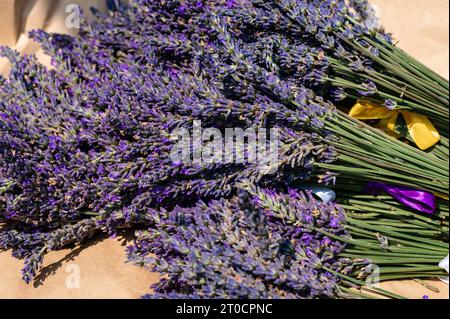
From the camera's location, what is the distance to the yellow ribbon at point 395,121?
139 cm

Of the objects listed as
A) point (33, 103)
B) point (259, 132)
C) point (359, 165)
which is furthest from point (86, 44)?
point (359, 165)

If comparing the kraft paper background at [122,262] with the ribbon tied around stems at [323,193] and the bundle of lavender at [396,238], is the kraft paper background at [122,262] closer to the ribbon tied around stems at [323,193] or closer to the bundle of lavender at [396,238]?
the bundle of lavender at [396,238]

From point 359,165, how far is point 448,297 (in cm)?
40

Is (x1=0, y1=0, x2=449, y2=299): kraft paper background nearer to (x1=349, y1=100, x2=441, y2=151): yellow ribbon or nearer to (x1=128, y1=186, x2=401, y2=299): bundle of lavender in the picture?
(x1=128, y1=186, x2=401, y2=299): bundle of lavender

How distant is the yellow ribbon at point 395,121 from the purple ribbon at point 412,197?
12 centimetres

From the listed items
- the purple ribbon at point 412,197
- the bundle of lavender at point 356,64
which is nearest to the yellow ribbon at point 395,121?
the bundle of lavender at point 356,64

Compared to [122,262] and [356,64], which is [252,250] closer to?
[122,262]

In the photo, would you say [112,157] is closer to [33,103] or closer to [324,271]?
[33,103]

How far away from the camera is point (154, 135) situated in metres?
1.42

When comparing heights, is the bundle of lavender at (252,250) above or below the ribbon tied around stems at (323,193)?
below
